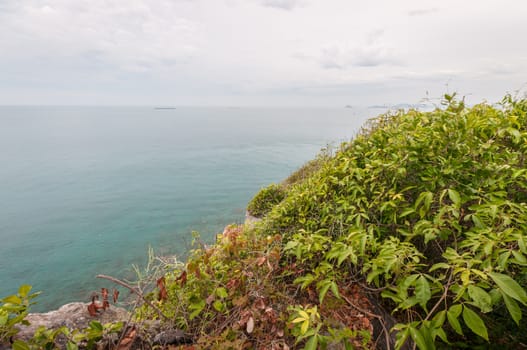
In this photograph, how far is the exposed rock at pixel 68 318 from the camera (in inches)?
108

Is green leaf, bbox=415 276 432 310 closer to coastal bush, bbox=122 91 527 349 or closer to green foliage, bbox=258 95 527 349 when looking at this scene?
green foliage, bbox=258 95 527 349

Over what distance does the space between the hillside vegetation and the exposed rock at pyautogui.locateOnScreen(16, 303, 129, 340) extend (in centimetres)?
42

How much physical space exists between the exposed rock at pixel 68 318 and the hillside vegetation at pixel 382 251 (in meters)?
0.42

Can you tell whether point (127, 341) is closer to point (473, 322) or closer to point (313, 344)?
point (313, 344)

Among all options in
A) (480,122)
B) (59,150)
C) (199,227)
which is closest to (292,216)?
(480,122)

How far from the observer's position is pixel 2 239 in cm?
1864

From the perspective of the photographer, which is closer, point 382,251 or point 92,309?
point 382,251

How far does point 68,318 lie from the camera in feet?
10.3

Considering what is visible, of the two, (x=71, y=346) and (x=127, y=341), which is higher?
(x=71, y=346)

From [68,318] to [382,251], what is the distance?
157 inches

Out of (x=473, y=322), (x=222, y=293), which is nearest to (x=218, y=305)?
(x=222, y=293)

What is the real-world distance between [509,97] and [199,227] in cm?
1861

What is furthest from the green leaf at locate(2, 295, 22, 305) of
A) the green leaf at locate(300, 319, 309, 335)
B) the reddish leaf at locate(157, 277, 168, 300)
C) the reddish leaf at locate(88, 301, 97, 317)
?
the green leaf at locate(300, 319, 309, 335)

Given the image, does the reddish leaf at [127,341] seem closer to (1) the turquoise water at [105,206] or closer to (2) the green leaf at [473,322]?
(2) the green leaf at [473,322]
